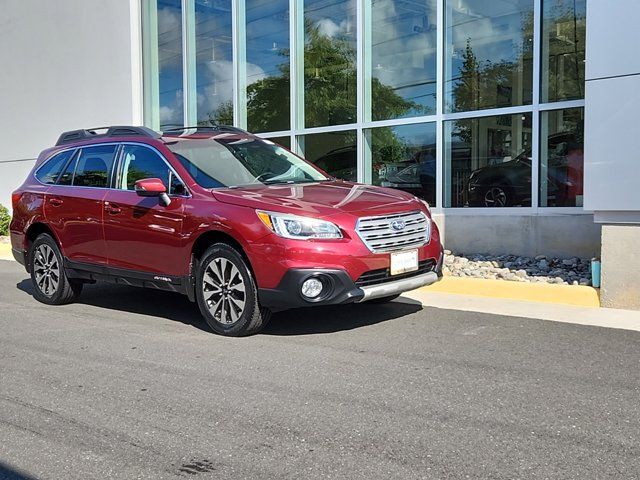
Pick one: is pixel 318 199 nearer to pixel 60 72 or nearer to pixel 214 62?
Answer: pixel 214 62

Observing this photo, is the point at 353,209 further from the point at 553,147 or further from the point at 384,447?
the point at 553,147

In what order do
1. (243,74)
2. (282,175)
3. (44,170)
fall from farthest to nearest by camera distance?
1. (243,74)
2. (44,170)
3. (282,175)

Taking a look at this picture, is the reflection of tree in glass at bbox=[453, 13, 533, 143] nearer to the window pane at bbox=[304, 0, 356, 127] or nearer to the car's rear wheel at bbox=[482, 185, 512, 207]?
the car's rear wheel at bbox=[482, 185, 512, 207]

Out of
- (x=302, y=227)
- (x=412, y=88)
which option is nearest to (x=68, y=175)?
(x=302, y=227)

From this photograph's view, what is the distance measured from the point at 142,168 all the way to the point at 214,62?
28.2ft

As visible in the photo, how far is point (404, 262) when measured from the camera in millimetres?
5930

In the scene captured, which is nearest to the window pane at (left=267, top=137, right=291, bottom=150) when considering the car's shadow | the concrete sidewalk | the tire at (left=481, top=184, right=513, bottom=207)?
the tire at (left=481, top=184, right=513, bottom=207)

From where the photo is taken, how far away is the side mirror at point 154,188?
6.29 metres

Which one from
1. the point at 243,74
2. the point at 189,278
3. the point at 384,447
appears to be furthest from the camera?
the point at 243,74

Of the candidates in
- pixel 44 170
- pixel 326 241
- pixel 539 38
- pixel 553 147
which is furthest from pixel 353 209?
pixel 539 38

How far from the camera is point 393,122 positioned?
11.6 meters

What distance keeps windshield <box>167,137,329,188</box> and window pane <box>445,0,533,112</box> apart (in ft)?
14.2

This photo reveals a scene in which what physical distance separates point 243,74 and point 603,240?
899 centimetres

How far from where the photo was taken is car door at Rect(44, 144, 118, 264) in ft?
23.4
